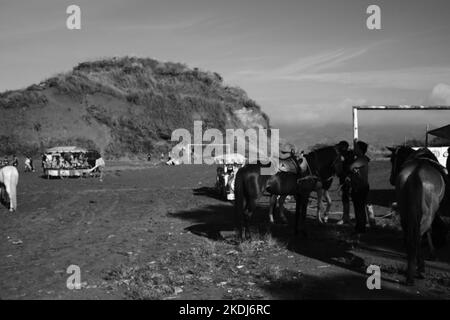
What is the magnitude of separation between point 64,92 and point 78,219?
1843 inches

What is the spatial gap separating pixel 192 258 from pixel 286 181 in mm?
3195

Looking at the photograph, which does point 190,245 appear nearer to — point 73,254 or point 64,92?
point 73,254

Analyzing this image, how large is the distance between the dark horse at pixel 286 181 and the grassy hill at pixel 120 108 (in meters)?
42.4

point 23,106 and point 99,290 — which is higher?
point 23,106

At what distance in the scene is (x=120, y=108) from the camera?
58.0 meters

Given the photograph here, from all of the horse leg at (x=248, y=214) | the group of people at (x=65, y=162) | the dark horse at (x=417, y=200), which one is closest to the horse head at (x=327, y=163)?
the horse leg at (x=248, y=214)

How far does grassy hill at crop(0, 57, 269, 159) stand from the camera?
4988 cm

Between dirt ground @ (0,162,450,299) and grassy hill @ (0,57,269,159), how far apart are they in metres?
36.7

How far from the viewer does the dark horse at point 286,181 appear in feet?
33.1

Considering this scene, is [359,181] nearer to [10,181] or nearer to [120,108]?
[10,181]

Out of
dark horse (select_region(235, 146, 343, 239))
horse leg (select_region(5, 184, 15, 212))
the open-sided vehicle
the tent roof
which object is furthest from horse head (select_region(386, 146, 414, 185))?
the open-sided vehicle

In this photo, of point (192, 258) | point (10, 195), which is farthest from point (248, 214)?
point (10, 195)
